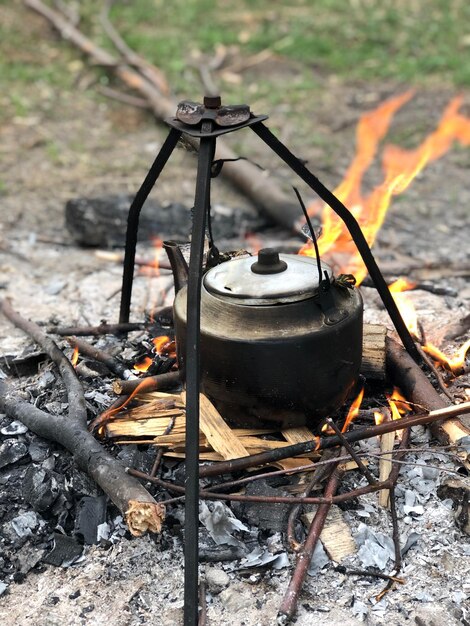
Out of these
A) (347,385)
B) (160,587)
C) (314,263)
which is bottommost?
(160,587)

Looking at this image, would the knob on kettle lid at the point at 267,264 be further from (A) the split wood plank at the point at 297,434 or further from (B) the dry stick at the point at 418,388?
(B) the dry stick at the point at 418,388

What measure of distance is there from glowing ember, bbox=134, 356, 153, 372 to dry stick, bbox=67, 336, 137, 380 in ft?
0.21

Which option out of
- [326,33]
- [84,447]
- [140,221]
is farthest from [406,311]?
[326,33]

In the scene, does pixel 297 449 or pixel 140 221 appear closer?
pixel 297 449

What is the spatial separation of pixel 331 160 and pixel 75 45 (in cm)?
498

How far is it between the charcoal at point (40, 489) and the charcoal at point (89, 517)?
0.14 m

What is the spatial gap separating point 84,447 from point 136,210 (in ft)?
4.29

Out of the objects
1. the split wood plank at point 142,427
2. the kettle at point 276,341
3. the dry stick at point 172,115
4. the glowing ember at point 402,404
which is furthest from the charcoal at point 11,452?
the dry stick at point 172,115

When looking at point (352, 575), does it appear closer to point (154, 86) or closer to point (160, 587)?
point (160, 587)

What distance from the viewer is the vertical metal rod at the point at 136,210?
334 cm

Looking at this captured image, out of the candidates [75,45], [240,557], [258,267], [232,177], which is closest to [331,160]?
[232,177]

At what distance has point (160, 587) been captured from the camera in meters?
3.02

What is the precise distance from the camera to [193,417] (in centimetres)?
280

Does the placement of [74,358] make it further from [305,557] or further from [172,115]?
[172,115]
